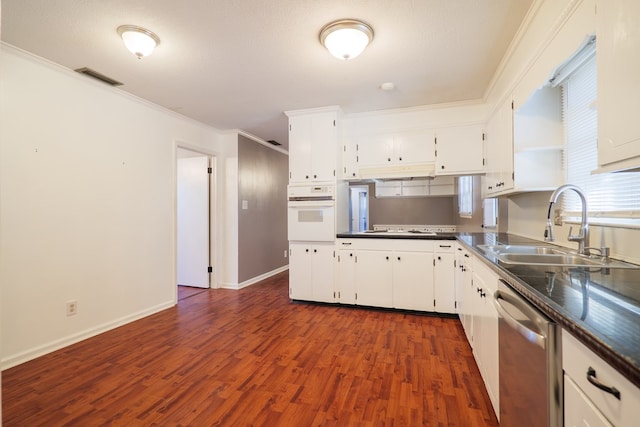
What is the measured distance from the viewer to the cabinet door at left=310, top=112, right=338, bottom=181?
365 cm

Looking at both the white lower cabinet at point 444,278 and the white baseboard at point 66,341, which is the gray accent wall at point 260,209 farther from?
the white lower cabinet at point 444,278

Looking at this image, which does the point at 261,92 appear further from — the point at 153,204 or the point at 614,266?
the point at 614,266

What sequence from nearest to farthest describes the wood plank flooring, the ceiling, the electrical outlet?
the wood plank flooring < the ceiling < the electrical outlet

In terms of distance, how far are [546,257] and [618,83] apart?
1058mm

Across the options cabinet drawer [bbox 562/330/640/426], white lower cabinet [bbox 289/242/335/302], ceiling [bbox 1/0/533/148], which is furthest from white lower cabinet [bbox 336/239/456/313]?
cabinet drawer [bbox 562/330/640/426]

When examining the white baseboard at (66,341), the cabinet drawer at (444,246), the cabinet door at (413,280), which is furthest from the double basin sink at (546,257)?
the white baseboard at (66,341)

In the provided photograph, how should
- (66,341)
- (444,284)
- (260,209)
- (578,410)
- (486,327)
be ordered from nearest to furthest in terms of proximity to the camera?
(578,410) < (486,327) < (66,341) < (444,284) < (260,209)

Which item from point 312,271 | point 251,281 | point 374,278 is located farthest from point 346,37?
point 251,281

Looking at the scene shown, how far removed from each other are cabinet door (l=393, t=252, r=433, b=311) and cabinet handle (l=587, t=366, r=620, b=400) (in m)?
2.63

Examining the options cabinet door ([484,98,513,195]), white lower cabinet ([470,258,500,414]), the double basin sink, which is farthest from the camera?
cabinet door ([484,98,513,195])

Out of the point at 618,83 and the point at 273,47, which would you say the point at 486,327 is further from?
the point at 273,47

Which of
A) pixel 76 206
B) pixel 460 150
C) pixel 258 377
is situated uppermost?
pixel 460 150

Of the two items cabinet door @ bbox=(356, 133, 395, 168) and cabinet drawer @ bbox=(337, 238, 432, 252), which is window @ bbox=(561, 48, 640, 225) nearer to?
cabinet drawer @ bbox=(337, 238, 432, 252)

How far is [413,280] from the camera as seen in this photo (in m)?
3.31
